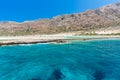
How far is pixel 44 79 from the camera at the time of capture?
2370cm

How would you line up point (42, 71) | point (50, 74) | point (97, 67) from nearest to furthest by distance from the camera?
point (50, 74) < point (42, 71) < point (97, 67)

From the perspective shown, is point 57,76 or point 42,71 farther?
point 42,71

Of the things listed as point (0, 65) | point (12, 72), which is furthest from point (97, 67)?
point (0, 65)

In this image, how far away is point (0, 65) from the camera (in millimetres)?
32594

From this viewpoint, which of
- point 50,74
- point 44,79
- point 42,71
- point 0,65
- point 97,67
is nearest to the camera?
point 44,79

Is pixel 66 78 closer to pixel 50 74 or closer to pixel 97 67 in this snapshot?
pixel 50 74

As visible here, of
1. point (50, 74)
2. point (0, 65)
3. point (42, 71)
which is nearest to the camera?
point (50, 74)

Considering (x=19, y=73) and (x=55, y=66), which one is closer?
(x=19, y=73)

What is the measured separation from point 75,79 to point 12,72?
8.14 m

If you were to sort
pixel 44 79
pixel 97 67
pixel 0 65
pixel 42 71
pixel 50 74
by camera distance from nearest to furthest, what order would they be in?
pixel 44 79
pixel 50 74
pixel 42 71
pixel 97 67
pixel 0 65

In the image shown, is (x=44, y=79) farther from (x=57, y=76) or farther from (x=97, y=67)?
(x=97, y=67)

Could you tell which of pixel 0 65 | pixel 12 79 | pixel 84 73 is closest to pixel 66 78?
pixel 84 73

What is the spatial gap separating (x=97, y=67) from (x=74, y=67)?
300 cm

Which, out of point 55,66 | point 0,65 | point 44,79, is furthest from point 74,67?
point 0,65
